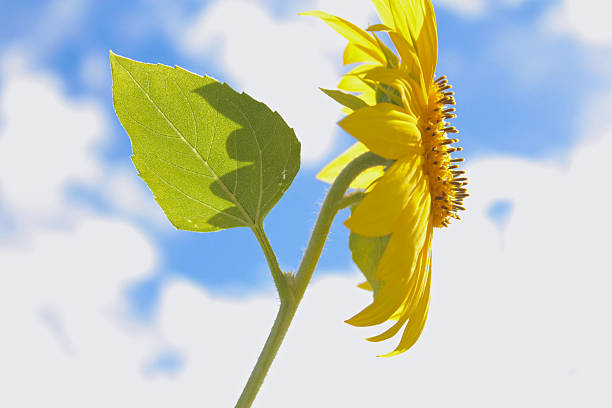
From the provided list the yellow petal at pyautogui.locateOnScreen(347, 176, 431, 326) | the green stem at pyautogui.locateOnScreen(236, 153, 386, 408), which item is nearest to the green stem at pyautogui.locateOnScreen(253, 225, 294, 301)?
the green stem at pyautogui.locateOnScreen(236, 153, 386, 408)

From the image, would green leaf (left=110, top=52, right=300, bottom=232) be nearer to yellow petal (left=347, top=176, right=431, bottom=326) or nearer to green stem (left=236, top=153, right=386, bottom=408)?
green stem (left=236, top=153, right=386, bottom=408)

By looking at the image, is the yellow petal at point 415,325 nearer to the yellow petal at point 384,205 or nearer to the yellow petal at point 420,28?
the yellow petal at point 384,205

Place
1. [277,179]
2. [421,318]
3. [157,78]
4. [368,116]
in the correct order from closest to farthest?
1. [368,116]
2. [157,78]
3. [277,179]
4. [421,318]

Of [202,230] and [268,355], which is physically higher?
[202,230]

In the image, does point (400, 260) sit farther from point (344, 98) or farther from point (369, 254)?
point (344, 98)

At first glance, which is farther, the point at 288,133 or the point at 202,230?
the point at 202,230

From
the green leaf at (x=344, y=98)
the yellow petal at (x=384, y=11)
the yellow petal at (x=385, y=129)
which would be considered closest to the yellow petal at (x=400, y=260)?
the yellow petal at (x=385, y=129)

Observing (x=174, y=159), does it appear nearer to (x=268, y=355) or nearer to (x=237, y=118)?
(x=237, y=118)

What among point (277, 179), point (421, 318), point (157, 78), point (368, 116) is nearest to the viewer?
point (368, 116)

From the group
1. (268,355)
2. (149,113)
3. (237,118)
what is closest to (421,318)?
(268,355)
